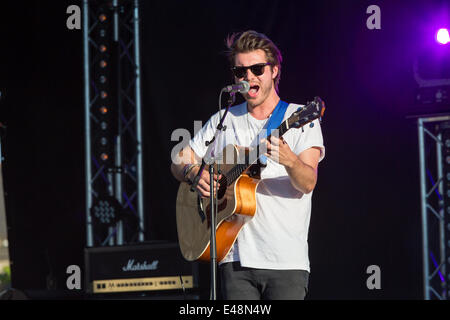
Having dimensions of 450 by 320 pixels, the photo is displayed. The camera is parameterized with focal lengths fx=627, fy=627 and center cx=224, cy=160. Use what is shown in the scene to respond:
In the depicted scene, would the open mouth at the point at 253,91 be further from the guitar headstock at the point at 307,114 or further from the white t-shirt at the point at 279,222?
the guitar headstock at the point at 307,114

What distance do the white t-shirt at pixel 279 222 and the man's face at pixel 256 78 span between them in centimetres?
18

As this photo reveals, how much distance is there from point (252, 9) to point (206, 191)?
2.91 meters

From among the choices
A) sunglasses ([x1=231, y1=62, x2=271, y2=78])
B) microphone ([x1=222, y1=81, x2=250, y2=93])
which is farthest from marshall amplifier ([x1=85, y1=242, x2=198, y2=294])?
microphone ([x1=222, y1=81, x2=250, y2=93])

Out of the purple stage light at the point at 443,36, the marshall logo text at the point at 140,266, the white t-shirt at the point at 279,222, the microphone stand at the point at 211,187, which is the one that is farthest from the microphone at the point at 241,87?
the marshall logo text at the point at 140,266

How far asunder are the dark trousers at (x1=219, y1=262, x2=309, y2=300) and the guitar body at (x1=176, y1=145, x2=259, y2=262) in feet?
0.47

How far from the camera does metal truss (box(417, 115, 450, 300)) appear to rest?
4758mm

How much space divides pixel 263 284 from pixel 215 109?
123 inches

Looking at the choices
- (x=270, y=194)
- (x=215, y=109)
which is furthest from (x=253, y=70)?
(x=215, y=109)

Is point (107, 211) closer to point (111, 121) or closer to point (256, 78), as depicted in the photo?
point (111, 121)

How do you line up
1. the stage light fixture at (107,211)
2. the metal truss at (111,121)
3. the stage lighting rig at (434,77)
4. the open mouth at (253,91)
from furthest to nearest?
the metal truss at (111,121) < the stage light fixture at (107,211) < the stage lighting rig at (434,77) < the open mouth at (253,91)

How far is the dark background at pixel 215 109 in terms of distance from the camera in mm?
5297

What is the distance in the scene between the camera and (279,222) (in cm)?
324

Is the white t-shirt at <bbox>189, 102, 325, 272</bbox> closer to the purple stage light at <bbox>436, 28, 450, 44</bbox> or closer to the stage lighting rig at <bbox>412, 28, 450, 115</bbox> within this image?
the stage lighting rig at <bbox>412, 28, 450, 115</bbox>
